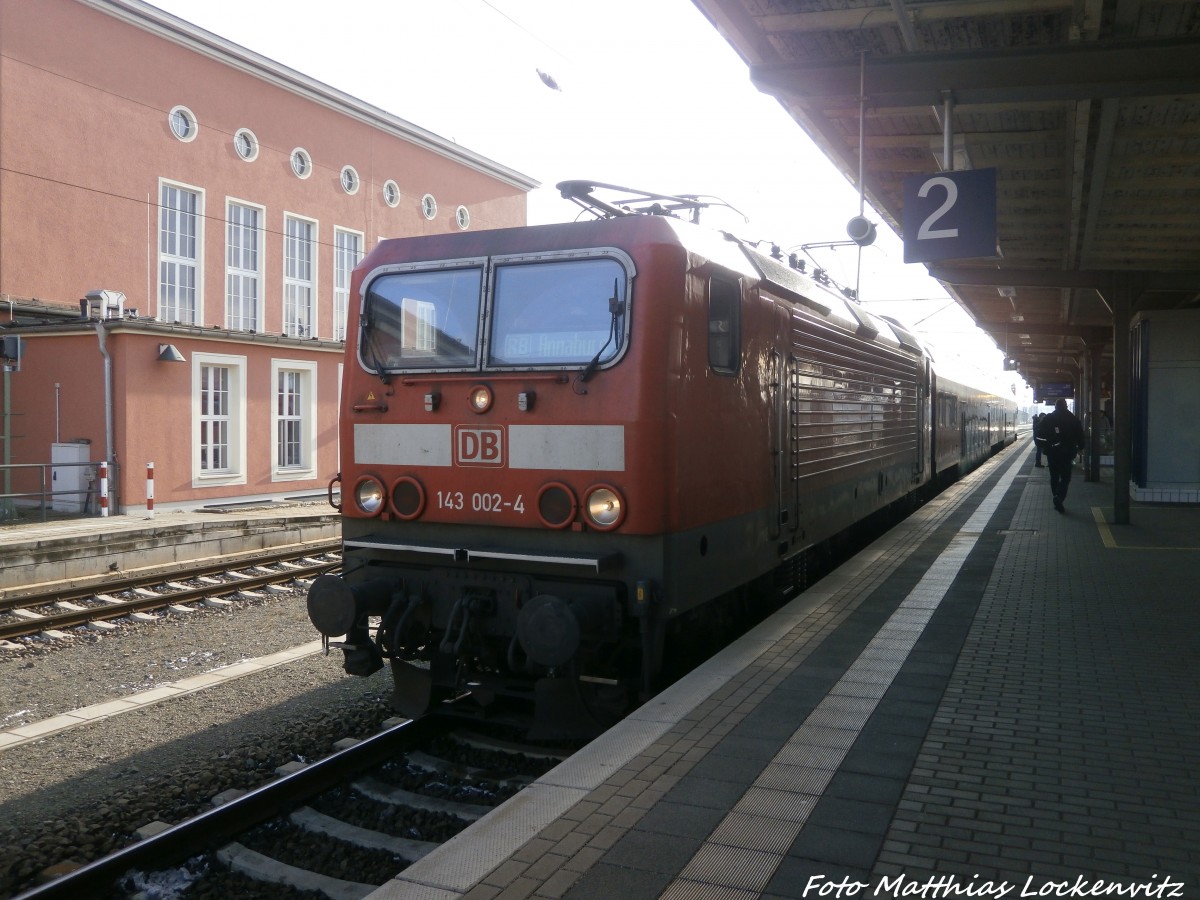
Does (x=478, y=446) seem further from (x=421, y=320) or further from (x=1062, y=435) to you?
(x=1062, y=435)

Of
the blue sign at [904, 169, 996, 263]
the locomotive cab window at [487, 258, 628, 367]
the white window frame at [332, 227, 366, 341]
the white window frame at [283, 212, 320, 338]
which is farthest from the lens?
the white window frame at [332, 227, 366, 341]

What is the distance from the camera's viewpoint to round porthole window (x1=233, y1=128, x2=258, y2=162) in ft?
78.7

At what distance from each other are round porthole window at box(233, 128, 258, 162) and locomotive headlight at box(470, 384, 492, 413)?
68.0 ft

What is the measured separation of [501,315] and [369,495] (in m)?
1.46

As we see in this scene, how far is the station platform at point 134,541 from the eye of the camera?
11766 mm

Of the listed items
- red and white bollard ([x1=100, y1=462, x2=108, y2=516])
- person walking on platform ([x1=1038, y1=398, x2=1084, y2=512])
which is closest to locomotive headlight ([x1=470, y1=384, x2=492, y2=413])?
red and white bollard ([x1=100, y1=462, x2=108, y2=516])

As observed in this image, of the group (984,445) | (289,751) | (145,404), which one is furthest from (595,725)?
(984,445)

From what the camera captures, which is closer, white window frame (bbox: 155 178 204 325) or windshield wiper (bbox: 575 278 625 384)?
windshield wiper (bbox: 575 278 625 384)

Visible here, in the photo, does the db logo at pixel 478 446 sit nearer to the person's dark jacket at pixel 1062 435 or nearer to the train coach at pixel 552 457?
the train coach at pixel 552 457

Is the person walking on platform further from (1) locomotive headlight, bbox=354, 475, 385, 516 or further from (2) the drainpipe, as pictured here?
(2) the drainpipe

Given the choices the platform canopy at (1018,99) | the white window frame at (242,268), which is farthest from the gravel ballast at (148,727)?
the white window frame at (242,268)

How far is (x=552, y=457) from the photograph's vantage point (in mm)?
5707

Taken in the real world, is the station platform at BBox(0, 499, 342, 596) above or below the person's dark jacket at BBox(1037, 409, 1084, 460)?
below

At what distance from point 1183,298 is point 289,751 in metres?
18.1
